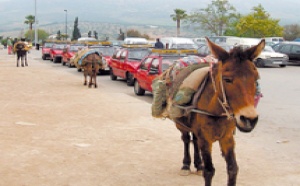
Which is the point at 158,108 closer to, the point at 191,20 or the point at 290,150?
the point at 290,150

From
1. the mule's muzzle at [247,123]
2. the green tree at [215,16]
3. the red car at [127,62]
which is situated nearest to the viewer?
the mule's muzzle at [247,123]

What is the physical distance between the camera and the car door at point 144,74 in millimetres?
15281

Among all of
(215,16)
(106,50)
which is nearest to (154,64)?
(106,50)

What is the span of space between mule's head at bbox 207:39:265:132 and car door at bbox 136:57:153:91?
10.4 meters

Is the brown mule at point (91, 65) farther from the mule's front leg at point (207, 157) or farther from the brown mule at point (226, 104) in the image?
the mule's front leg at point (207, 157)

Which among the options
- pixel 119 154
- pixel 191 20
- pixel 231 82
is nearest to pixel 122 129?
pixel 119 154

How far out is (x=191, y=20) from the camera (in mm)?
76438

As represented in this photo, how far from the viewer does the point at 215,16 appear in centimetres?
7588

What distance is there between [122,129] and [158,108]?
3417mm

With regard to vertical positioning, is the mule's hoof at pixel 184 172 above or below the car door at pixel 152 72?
below

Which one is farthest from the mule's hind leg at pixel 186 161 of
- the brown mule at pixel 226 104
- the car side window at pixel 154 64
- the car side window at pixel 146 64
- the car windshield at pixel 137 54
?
the car windshield at pixel 137 54

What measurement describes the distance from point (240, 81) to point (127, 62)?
15.3 meters

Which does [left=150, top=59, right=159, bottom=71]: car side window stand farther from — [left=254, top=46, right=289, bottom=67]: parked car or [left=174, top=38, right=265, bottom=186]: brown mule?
[left=254, top=46, right=289, bottom=67]: parked car

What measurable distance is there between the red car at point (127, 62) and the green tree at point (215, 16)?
181ft
